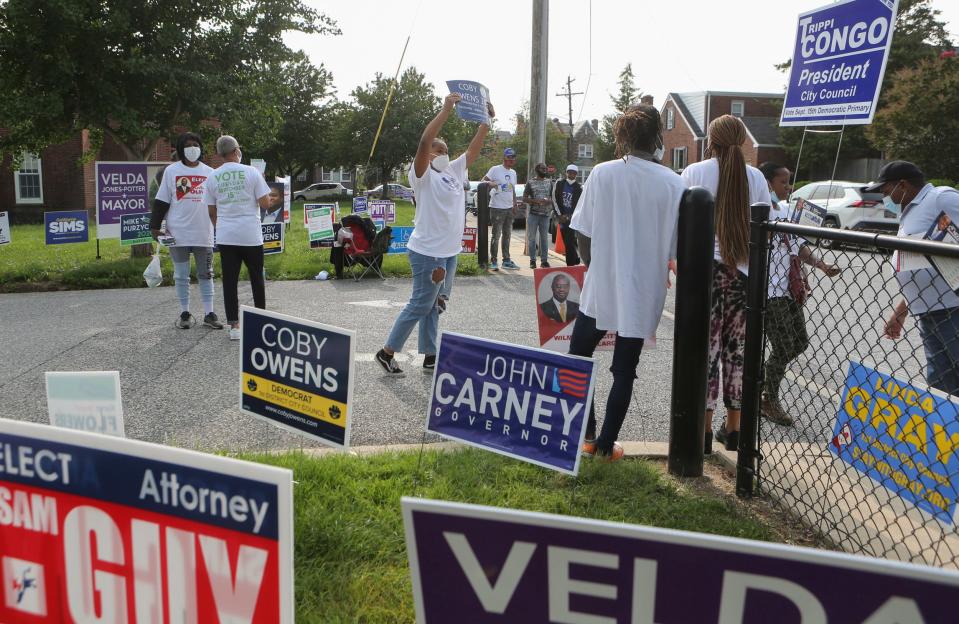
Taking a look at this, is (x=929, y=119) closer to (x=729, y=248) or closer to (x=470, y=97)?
(x=470, y=97)

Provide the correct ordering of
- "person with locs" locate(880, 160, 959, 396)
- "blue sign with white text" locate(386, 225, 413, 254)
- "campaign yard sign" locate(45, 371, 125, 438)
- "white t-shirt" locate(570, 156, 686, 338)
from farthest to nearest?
"blue sign with white text" locate(386, 225, 413, 254) → "person with locs" locate(880, 160, 959, 396) → "white t-shirt" locate(570, 156, 686, 338) → "campaign yard sign" locate(45, 371, 125, 438)

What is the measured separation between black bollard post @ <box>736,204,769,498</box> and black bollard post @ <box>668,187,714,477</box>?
0.19 meters

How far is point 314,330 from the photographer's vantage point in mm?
3562

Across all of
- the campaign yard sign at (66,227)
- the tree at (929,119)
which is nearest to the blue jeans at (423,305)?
the campaign yard sign at (66,227)

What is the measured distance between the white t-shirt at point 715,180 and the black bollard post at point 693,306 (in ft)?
1.80

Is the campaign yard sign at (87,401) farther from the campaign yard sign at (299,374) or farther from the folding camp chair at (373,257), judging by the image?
the folding camp chair at (373,257)

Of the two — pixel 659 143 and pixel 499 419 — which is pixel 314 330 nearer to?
pixel 499 419

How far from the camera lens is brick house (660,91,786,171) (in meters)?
53.8

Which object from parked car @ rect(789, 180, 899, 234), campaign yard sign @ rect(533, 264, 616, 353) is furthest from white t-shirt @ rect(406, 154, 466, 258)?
parked car @ rect(789, 180, 899, 234)

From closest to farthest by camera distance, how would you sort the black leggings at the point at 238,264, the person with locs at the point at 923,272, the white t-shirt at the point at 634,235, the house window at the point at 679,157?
the white t-shirt at the point at 634,235, the person with locs at the point at 923,272, the black leggings at the point at 238,264, the house window at the point at 679,157

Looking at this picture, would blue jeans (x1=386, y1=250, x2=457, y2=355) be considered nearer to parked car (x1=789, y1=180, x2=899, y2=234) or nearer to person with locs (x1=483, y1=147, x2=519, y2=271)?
person with locs (x1=483, y1=147, x2=519, y2=271)

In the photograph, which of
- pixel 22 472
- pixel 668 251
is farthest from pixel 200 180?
pixel 22 472

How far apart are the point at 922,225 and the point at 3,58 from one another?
13847 mm

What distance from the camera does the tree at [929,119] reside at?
29609 mm
